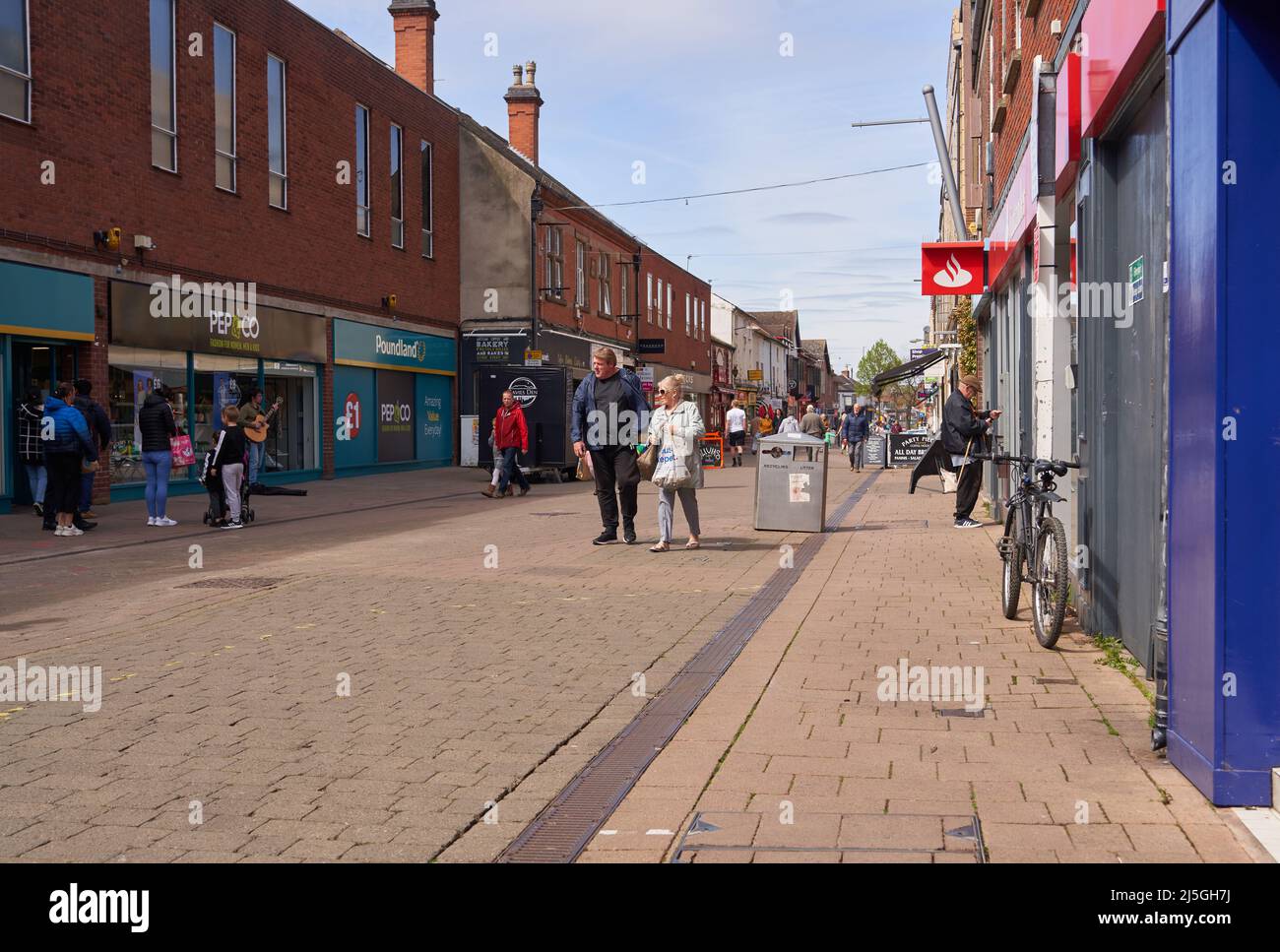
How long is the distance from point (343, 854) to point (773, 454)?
1038cm

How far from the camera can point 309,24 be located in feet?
76.6

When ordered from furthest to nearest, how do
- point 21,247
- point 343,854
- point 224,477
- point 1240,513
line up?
point 21,247
point 224,477
point 1240,513
point 343,854

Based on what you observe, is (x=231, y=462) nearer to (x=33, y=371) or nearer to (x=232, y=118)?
(x=33, y=371)

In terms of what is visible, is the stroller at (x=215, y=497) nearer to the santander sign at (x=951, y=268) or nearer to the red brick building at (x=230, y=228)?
the red brick building at (x=230, y=228)

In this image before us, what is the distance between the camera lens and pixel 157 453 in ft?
48.2

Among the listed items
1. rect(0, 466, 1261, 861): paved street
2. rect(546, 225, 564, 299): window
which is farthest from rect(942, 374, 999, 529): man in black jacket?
rect(546, 225, 564, 299): window

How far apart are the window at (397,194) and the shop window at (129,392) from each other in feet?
30.8

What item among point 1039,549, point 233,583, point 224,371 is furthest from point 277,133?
point 1039,549

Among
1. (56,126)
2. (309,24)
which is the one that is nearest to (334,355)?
(309,24)

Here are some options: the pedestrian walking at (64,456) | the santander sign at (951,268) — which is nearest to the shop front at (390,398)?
the pedestrian walking at (64,456)

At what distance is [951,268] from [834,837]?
35.6ft

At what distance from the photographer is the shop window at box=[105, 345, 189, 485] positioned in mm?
17656

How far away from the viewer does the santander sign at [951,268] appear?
44.1 ft
